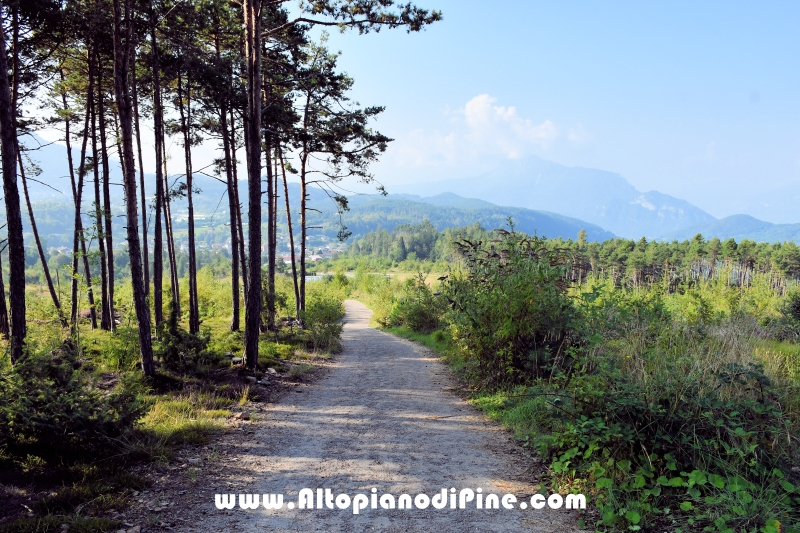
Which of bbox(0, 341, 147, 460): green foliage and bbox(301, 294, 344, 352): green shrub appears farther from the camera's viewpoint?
bbox(301, 294, 344, 352): green shrub

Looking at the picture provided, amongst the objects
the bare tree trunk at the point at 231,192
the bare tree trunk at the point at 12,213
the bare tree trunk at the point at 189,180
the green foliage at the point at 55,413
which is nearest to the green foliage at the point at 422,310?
the bare tree trunk at the point at 231,192

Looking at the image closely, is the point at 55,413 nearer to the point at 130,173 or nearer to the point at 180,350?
the point at 180,350

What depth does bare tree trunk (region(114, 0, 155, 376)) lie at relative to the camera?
7.68 meters

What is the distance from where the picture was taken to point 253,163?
370 inches

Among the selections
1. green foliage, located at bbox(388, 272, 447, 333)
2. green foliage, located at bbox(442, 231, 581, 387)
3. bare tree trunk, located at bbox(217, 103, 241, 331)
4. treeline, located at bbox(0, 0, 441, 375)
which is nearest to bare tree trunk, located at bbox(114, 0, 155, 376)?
treeline, located at bbox(0, 0, 441, 375)

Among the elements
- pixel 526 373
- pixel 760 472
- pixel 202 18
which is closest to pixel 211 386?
pixel 526 373

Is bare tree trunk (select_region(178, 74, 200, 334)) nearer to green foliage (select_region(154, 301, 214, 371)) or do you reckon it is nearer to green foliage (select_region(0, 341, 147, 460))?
green foliage (select_region(154, 301, 214, 371))

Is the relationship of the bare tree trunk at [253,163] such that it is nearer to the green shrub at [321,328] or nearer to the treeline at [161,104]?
the treeline at [161,104]

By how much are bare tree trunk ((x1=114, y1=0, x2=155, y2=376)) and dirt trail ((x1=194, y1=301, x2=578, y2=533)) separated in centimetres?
282

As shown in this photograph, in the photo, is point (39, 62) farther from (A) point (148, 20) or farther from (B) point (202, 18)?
(B) point (202, 18)

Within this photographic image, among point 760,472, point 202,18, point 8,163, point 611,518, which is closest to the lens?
point 611,518

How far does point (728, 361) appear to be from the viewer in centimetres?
493

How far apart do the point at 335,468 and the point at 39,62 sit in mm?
12860

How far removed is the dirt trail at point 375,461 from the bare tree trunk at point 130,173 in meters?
2.82
